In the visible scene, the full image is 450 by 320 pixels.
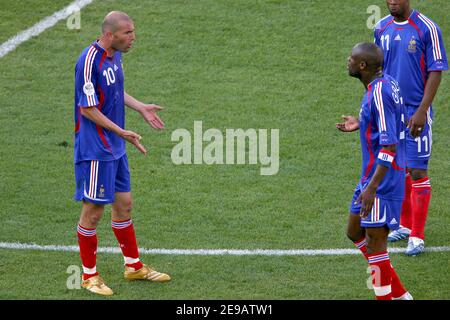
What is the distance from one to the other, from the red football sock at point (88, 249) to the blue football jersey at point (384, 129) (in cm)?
222

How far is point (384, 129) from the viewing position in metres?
6.84

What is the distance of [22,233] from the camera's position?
29.2 ft

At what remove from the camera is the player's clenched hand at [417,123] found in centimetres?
827

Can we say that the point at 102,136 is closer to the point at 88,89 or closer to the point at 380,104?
the point at 88,89

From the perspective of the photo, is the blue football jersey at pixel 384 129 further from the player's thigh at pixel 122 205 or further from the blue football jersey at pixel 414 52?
the player's thigh at pixel 122 205

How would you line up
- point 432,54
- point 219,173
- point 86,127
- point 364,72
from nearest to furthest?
point 364,72
point 86,127
point 432,54
point 219,173

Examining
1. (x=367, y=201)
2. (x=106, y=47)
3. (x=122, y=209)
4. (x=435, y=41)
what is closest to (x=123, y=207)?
(x=122, y=209)

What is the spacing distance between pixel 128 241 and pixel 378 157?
2310 mm

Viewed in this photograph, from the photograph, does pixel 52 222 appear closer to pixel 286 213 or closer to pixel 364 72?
pixel 286 213

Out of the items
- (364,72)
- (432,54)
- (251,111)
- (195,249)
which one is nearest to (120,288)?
(195,249)

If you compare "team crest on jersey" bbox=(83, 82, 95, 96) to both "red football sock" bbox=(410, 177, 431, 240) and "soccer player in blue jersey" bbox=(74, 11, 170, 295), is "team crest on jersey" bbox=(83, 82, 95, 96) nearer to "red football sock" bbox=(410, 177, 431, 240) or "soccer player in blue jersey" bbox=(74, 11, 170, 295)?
"soccer player in blue jersey" bbox=(74, 11, 170, 295)

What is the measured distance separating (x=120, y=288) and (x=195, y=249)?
984 mm

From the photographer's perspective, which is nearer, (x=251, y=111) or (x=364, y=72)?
(x=364, y=72)

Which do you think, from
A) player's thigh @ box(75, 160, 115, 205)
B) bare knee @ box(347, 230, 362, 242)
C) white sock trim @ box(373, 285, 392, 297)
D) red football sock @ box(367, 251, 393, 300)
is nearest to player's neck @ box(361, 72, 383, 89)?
bare knee @ box(347, 230, 362, 242)
